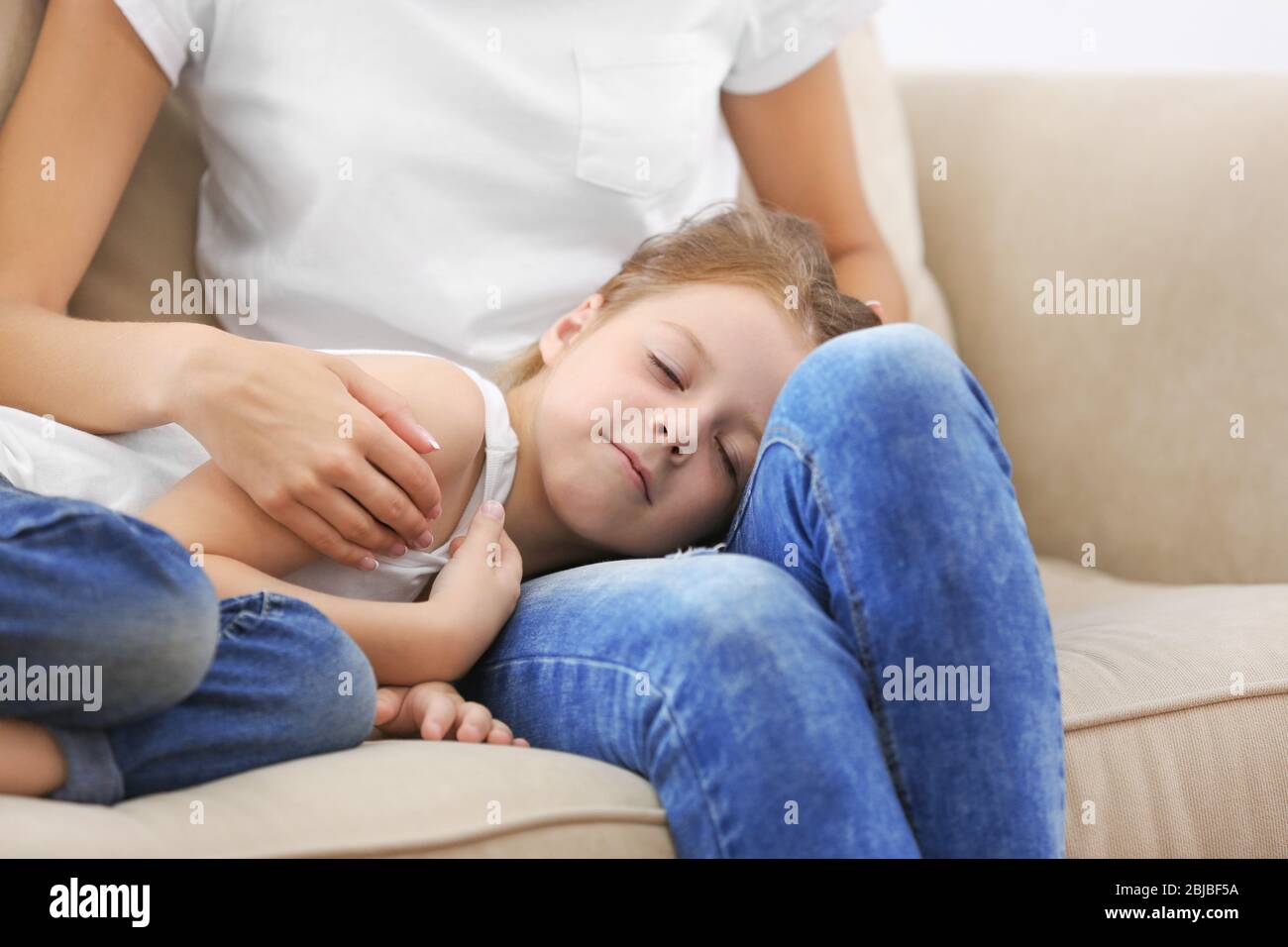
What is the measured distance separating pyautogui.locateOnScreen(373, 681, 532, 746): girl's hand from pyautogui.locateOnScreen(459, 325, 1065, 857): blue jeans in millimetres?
48

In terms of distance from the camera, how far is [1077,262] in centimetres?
141

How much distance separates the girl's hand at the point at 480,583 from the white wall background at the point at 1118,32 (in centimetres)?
141

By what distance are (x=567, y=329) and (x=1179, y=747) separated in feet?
1.97

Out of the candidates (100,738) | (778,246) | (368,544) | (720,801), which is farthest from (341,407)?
(778,246)

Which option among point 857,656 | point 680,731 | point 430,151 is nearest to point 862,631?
point 857,656

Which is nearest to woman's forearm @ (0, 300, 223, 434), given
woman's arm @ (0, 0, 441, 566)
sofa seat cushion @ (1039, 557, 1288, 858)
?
woman's arm @ (0, 0, 441, 566)

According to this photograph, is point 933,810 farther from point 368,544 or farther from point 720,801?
point 368,544

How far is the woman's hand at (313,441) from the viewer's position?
2.64ft

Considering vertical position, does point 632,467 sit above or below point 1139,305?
below

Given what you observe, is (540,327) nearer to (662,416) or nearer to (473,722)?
(662,416)

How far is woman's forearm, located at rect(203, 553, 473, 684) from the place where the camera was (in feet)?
2.63

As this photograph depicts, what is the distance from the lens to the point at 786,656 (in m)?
0.68
